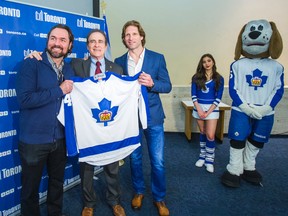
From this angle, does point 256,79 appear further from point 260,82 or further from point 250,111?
point 250,111

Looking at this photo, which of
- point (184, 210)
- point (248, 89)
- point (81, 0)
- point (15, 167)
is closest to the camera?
point (15, 167)

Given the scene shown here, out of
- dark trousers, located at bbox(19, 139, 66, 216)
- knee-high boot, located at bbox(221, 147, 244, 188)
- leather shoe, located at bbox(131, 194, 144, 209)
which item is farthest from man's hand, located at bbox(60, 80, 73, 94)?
knee-high boot, located at bbox(221, 147, 244, 188)

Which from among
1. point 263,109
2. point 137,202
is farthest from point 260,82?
point 137,202

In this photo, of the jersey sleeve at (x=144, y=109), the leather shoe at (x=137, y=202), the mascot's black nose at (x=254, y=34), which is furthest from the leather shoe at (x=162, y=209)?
the mascot's black nose at (x=254, y=34)

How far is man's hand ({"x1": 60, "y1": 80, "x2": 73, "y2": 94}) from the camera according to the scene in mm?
1705

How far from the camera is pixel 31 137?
1711 millimetres

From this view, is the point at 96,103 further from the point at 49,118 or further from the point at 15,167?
the point at 15,167

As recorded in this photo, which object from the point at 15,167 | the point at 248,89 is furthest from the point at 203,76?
the point at 15,167

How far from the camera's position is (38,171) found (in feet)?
5.85

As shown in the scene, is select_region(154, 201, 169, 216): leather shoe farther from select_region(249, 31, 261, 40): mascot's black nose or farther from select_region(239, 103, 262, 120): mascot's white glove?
select_region(249, 31, 261, 40): mascot's black nose

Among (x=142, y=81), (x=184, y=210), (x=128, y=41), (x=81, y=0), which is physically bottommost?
(x=184, y=210)

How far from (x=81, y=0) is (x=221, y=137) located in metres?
3.26

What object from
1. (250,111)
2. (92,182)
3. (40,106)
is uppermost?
(40,106)

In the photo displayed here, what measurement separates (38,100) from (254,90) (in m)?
2.11
